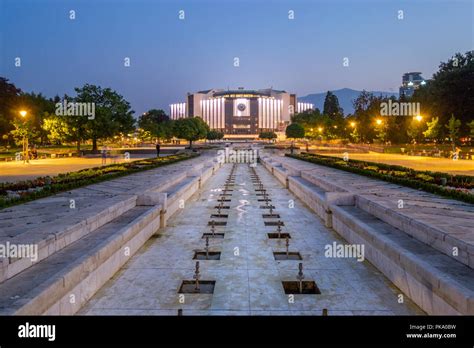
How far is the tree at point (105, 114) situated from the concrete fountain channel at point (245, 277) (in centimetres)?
4180

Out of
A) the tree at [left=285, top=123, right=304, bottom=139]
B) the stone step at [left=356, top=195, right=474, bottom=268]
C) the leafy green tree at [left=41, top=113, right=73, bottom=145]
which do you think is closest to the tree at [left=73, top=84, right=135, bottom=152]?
the leafy green tree at [left=41, top=113, right=73, bottom=145]

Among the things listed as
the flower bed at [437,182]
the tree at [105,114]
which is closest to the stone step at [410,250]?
the flower bed at [437,182]

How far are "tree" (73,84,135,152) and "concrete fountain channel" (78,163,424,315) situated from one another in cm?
4180

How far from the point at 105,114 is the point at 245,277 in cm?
4749

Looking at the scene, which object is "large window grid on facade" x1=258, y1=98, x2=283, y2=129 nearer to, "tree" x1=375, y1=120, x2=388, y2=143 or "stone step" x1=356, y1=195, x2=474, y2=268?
"tree" x1=375, y1=120, x2=388, y2=143

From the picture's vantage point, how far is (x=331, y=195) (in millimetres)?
12484

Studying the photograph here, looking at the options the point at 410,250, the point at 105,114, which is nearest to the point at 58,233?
the point at 410,250

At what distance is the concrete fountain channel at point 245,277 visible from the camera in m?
6.26

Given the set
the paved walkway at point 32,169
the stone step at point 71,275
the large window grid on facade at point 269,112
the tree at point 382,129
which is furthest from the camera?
the large window grid on facade at point 269,112

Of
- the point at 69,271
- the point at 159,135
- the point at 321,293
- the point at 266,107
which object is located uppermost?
the point at 266,107

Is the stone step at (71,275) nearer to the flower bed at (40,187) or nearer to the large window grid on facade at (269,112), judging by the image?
the flower bed at (40,187)
